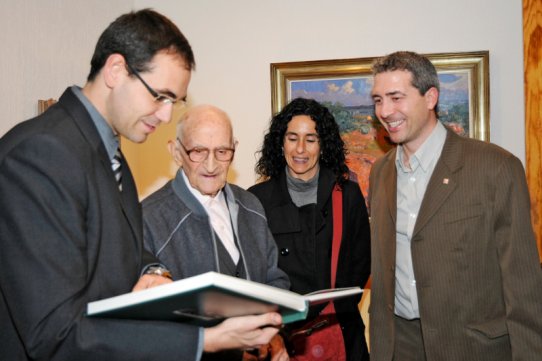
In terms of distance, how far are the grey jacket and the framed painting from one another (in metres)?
1.49

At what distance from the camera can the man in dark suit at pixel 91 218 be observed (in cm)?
125

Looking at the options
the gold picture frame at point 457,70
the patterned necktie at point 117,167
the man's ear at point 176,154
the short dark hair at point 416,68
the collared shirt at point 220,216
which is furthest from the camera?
the gold picture frame at point 457,70

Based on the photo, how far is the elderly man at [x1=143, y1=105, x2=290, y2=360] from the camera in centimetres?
221

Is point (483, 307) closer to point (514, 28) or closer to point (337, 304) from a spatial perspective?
point (337, 304)

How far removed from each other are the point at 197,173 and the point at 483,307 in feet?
4.27

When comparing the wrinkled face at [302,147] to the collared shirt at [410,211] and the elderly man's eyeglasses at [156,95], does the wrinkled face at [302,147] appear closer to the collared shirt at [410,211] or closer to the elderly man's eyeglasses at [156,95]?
the collared shirt at [410,211]

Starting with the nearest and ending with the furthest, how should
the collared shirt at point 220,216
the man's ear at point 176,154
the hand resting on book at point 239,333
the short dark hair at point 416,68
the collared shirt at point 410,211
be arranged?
the hand resting on book at point 239,333, the collared shirt at point 220,216, the man's ear at point 176,154, the collared shirt at point 410,211, the short dark hair at point 416,68

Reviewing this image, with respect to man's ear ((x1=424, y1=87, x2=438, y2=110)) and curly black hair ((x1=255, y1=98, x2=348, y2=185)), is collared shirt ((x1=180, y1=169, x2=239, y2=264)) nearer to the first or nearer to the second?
curly black hair ((x1=255, y1=98, x2=348, y2=185))

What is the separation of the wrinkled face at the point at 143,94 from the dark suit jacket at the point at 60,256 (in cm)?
13

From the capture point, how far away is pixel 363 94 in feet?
12.4

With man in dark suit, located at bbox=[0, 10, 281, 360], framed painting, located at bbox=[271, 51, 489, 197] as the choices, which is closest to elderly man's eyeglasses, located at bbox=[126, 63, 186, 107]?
man in dark suit, located at bbox=[0, 10, 281, 360]

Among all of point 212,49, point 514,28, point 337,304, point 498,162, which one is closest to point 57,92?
point 212,49

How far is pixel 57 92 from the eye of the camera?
320 cm

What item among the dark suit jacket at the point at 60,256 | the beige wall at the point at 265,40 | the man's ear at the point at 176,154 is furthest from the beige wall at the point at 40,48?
the dark suit jacket at the point at 60,256
